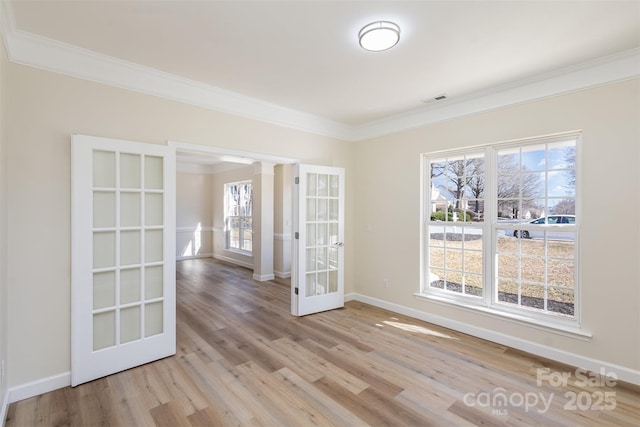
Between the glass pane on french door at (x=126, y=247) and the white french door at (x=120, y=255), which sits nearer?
the white french door at (x=120, y=255)


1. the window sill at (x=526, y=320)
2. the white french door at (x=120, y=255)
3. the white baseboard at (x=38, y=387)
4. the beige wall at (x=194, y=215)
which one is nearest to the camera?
the white baseboard at (x=38, y=387)

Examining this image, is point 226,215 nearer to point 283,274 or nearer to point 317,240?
point 283,274

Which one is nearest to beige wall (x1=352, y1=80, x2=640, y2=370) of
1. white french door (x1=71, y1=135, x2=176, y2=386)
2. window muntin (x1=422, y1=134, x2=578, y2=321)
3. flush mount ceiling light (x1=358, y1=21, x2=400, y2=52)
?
window muntin (x1=422, y1=134, x2=578, y2=321)

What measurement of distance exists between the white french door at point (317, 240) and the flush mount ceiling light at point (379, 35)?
199cm

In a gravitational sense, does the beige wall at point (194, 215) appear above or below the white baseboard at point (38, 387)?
above

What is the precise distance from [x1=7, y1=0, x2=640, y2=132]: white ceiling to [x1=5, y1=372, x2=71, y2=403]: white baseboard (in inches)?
106

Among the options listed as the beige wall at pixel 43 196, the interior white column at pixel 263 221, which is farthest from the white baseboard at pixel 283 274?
the beige wall at pixel 43 196

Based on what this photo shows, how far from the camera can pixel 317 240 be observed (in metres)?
4.31

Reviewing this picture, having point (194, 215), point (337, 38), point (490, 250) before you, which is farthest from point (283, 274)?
point (337, 38)

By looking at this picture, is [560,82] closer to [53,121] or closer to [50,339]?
[53,121]

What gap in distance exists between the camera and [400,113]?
13.4 ft

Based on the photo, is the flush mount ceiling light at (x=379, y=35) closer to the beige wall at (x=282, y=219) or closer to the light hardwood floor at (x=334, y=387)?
the light hardwood floor at (x=334, y=387)

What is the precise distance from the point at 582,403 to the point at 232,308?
394 cm

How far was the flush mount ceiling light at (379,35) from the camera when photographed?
2.15 m
